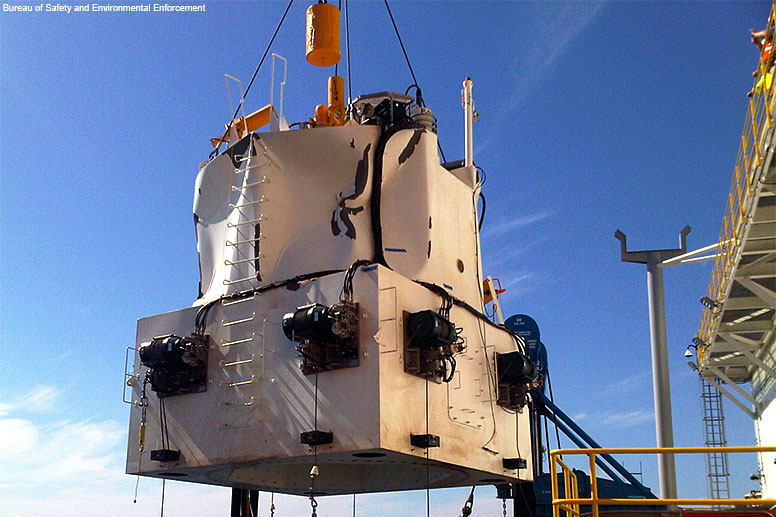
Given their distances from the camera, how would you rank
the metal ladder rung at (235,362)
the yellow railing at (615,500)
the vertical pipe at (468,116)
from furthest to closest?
the vertical pipe at (468,116) → the metal ladder rung at (235,362) → the yellow railing at (615,500)

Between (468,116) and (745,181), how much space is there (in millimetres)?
6515

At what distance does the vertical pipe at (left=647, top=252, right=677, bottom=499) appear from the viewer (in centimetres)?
2552

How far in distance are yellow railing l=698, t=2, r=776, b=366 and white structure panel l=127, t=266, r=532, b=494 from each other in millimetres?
5661

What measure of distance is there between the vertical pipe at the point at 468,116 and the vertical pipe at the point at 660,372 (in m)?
9.99

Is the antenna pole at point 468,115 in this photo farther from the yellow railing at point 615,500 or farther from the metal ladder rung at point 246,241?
the yellow railing at point 615,500

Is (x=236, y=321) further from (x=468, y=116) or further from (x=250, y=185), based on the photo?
(x=468, y=116)

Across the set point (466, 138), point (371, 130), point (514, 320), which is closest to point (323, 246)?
point (371, 130)

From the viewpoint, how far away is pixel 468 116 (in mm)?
20656

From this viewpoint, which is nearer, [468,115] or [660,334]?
[468,115]

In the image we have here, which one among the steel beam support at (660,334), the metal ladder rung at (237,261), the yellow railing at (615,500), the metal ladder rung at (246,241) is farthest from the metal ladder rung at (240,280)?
the steel beam support at (660,334)

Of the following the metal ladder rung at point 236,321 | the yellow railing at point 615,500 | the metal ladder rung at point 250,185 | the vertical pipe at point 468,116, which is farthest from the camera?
the vertical pipe at point 468,116

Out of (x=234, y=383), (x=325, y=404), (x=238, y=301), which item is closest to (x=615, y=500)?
(x=325, y=404)

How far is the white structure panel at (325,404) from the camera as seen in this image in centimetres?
1491

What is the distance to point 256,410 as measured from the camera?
16016mm
